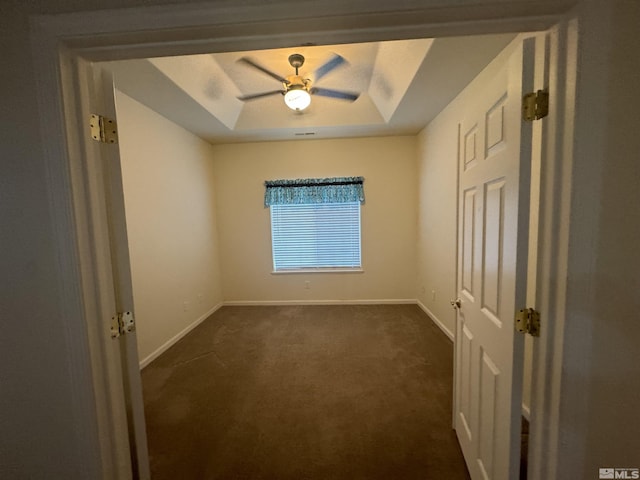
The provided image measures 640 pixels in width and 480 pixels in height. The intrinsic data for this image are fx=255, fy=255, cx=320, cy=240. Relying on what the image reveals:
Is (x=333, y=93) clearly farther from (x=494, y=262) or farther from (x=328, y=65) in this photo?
(x=494, y=262)

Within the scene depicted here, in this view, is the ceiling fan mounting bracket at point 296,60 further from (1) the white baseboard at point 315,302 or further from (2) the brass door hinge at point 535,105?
(1) the white baseboard at point 315,302

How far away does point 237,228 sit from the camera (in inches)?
170

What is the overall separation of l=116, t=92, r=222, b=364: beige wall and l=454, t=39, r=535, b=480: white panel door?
2.80 meters

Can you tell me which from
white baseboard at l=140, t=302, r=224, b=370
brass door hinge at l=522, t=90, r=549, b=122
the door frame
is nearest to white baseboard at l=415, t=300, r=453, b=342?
the door frame

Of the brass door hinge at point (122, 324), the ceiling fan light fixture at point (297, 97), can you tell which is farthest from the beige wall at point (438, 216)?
the brass door hinge at point (122, 324)

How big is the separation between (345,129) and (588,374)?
3498 mm

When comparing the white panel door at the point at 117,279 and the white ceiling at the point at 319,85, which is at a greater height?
the white ceiling at the point at 319,85

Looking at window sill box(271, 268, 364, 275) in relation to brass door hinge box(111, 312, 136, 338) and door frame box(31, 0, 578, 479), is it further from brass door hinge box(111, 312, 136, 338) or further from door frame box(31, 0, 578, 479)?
door frame box(31, 0, 578, 479)

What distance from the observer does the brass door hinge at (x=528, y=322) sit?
869mm

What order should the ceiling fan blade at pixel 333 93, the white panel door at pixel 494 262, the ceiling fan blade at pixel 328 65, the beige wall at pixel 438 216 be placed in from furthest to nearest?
1. the beige wall at pixel 438 216
2. the ceiling fan blade at pixel 333 93
3. the ceiling fan blade at pixel 328 65
4. the white panel door at pixel 494 262

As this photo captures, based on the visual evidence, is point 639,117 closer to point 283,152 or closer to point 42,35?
point 42,35

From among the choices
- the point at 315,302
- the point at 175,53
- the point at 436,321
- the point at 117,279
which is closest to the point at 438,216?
the point at 436,321

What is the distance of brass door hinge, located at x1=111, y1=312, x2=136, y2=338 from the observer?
1.01 metres

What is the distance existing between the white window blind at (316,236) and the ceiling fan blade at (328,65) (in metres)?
1.96
